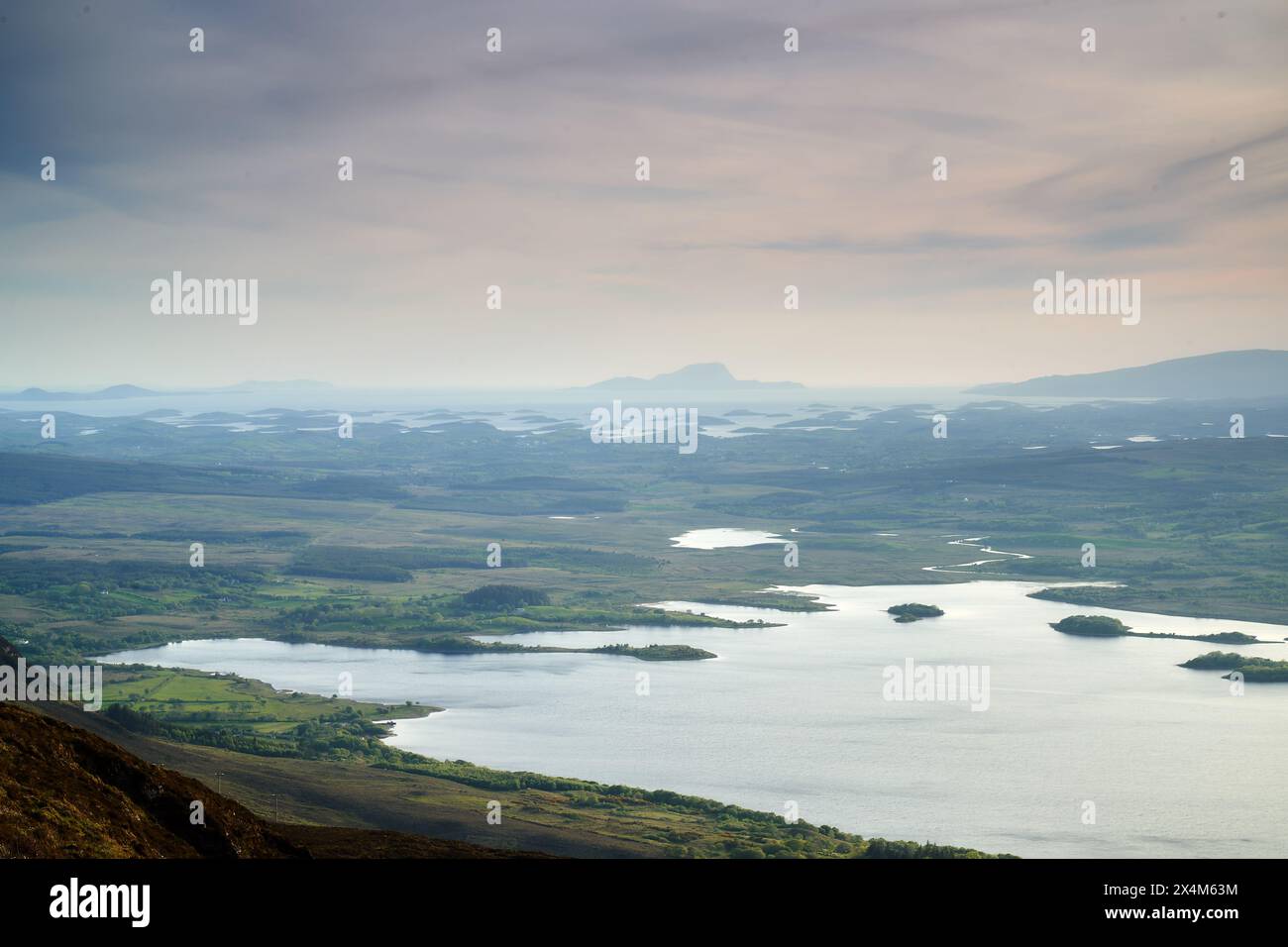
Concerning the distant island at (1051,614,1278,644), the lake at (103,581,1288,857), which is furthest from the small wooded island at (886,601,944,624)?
the distant island at (1051,614,1278,644)

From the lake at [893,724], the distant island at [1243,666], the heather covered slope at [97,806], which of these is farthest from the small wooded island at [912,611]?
the heather covered slope at [97,806]

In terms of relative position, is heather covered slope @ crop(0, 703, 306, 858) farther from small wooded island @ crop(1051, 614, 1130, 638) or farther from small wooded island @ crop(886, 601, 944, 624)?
small wooded island @ crop(1051, 614, 1130, 638)

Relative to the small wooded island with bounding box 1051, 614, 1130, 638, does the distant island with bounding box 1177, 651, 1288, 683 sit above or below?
below

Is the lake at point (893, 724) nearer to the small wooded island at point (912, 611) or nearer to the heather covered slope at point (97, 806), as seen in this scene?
the small wooded island at point (912, 611)

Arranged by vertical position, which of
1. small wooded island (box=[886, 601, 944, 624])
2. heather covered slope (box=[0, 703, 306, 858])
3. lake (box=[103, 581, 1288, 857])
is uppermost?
small wooded island (box=[886, 601, 944, 624])

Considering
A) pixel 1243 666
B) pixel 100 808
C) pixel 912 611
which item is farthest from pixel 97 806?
pixel 912 611
